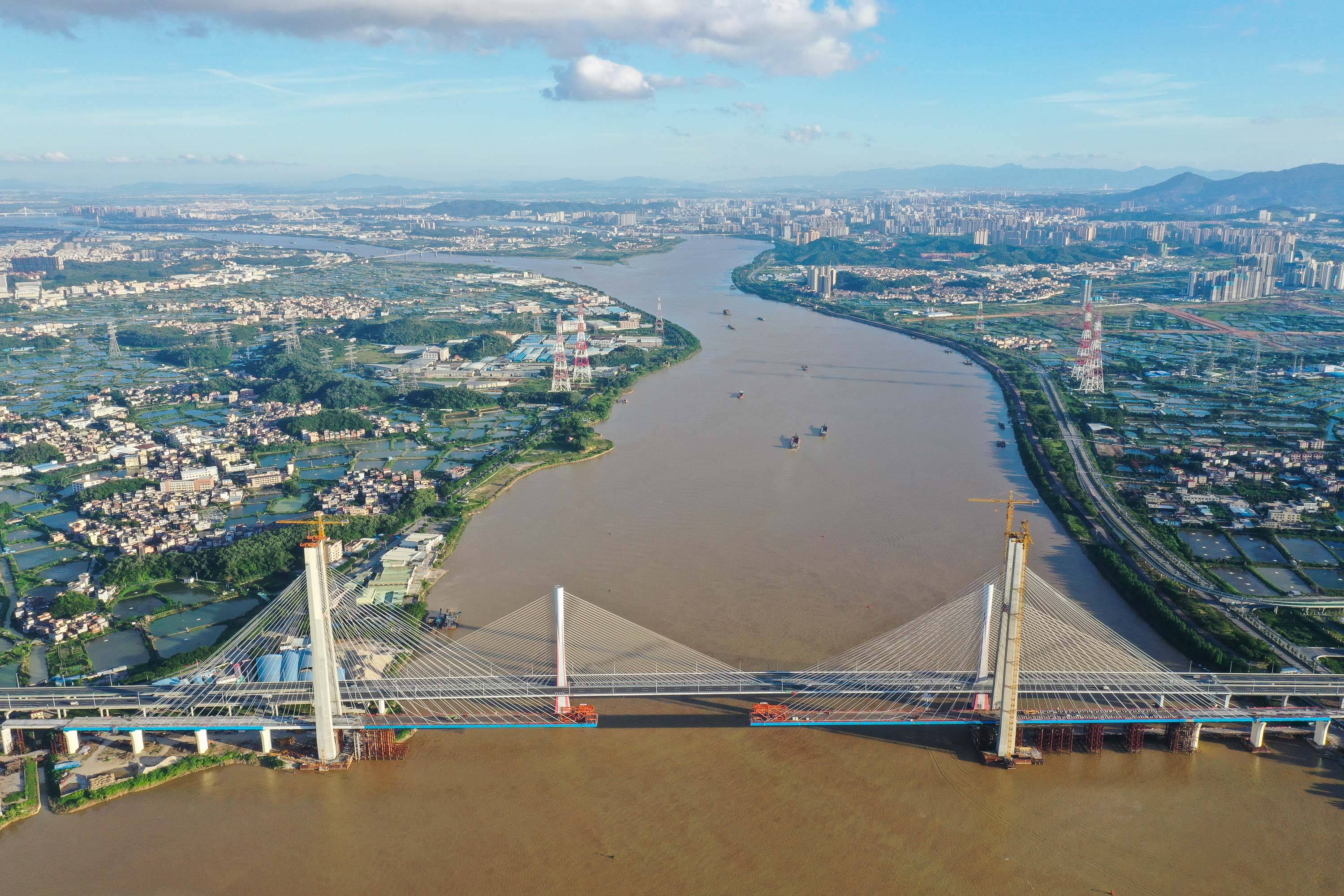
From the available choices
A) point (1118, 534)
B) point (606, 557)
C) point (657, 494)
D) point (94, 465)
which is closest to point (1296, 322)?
point (1118, 534)

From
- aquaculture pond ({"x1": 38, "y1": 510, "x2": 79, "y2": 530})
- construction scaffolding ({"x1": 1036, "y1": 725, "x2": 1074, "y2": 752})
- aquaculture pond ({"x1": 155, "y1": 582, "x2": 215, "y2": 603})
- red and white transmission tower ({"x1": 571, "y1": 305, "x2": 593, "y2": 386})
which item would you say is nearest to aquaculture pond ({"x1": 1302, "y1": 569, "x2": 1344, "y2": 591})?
construction scaffolding ({"x1": 1036, "y1": 725, "x2": 1074, "y2": 752})

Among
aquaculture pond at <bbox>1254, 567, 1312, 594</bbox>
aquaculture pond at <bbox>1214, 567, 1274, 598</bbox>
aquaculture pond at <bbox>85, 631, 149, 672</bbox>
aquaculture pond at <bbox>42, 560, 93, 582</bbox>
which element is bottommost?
aquaculture pond at <bbox>85, 631, 149, 672</bbox>

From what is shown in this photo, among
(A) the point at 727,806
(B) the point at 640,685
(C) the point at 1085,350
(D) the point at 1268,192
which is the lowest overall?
(A) the point at 727,806

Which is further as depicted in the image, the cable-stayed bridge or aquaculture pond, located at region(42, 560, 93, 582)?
aquaculture pond, located at region(42, 560, 93, 582)

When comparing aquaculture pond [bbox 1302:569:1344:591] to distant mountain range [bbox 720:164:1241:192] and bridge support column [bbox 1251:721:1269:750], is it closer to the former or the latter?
bridge support column [bbox 1251:721:1269:750]

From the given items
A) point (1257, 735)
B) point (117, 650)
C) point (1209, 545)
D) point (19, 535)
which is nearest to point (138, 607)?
point (117, 650)

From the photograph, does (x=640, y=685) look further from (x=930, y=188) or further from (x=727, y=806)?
(x=930, y=188)

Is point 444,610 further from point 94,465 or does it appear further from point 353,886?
point 94,465
